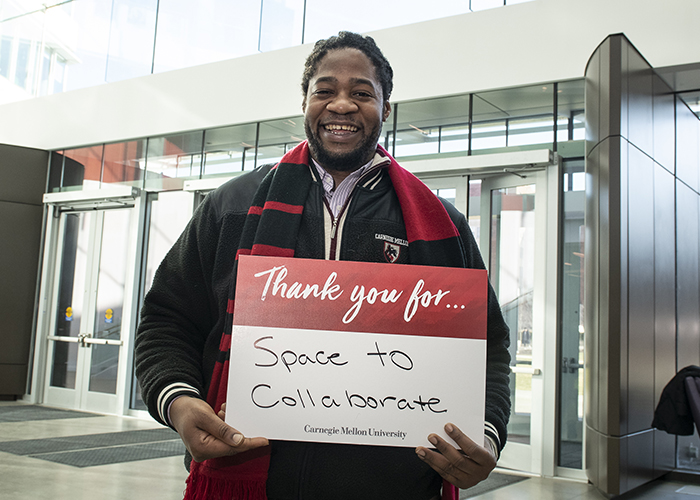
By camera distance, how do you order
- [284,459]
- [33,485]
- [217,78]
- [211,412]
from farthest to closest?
1. [217,78]
2. [33,485]
3. [284,459]
4. [211,412]

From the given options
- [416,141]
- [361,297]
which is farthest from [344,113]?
[416,141]

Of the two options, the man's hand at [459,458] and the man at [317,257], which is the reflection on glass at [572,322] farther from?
the man's hand at [459,458]

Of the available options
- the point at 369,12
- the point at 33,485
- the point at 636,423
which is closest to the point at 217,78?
the point at 369,12

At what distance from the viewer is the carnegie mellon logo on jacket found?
1269 millimetres

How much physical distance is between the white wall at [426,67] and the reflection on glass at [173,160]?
172 millimetres

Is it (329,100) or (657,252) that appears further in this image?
(657,252)

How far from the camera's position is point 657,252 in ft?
18.3

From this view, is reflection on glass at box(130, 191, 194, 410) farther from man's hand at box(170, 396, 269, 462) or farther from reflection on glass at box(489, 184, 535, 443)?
man's hand at box(170, 396, 269, 462)

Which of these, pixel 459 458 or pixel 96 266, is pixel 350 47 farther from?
pixel 96 266

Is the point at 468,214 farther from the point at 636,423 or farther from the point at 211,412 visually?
the point at 211,412

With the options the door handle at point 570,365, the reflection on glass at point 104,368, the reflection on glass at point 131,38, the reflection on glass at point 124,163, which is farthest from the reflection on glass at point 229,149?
the door handle at point 570,365

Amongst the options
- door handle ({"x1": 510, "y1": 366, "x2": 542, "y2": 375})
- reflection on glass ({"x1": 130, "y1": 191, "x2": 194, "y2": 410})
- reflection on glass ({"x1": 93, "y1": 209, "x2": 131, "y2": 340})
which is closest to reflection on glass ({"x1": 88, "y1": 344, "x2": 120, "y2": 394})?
reflection on glass ({"x1": 93, "y1": 209, "x2": 131, "y2": 340})

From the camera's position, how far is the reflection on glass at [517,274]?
6.01 meters

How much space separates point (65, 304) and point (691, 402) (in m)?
8.70
